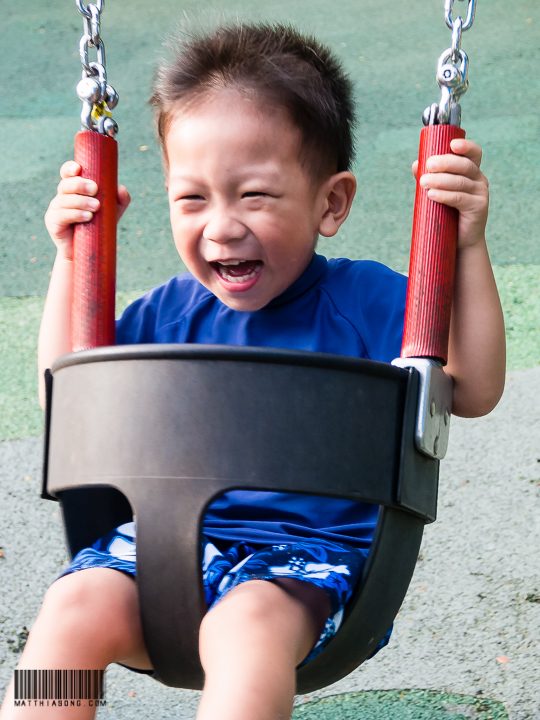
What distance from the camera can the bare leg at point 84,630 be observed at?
0.93 meters

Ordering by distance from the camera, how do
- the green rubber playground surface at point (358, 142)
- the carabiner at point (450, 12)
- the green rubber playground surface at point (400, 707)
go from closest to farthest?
the carabiner at point (450, 12), the green rubber playground surface at point (400, 707), the green rubber playground surface at point (358, 142)

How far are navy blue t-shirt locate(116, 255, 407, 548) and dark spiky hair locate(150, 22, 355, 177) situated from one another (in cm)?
17

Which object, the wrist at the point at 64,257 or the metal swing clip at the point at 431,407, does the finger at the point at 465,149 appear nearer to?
the metal swing clip at the point at 431,407

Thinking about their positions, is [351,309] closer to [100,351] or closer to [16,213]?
[100,351]

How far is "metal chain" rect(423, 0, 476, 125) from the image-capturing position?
0.94m

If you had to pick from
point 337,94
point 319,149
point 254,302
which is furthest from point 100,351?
point 337,94

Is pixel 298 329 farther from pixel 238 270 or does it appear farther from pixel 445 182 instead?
pixel 445 182

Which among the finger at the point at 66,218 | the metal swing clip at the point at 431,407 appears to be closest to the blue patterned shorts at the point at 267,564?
the metal swing clip at the point at 431,407

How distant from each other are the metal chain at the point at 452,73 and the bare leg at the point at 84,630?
0.65 m

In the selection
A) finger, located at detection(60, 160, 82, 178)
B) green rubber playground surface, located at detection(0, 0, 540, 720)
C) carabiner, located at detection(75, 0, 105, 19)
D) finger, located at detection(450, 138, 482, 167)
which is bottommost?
finger, located at detection(450, 138, 482, 167)

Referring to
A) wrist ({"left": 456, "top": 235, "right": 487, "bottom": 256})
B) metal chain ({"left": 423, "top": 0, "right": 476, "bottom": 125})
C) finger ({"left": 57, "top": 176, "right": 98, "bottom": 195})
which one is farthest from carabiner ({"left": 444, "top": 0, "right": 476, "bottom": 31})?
finger ({"left": 57, "top": 176, "right": 98, "bottom": 195})

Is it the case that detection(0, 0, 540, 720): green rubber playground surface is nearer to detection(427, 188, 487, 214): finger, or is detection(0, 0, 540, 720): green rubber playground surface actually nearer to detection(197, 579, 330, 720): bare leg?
detection(197, 579, 330, 720): bare leg

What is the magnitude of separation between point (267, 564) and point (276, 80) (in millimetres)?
628

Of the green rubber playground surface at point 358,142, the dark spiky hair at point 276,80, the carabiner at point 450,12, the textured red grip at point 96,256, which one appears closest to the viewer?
the carabiner at point 450,12
